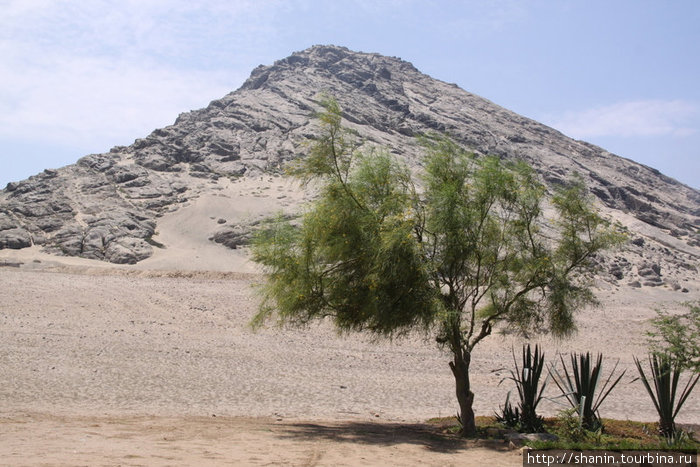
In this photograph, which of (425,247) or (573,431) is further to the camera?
(425,247)

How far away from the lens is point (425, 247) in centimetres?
1062

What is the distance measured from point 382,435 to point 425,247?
369 cm

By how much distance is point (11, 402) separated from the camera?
1199 centimetres

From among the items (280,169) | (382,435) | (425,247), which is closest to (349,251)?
(425,247)

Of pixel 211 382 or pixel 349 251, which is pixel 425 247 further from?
pixel 211 382

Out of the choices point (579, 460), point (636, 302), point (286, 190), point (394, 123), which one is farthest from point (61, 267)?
point (394, 123)

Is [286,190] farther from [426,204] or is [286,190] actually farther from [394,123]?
[426,204]

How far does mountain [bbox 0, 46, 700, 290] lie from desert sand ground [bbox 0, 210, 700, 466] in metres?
6.86

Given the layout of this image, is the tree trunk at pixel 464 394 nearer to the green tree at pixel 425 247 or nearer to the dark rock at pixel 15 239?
the green tree at pixel 425 247

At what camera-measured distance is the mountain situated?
3847 centimetres

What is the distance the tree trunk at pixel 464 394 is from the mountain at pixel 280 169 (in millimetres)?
5950

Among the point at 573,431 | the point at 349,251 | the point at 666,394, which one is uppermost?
the point at 349,251

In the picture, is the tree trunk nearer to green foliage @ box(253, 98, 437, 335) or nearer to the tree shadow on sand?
the tree shadow on sand

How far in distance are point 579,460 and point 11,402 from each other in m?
11.2
